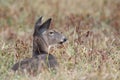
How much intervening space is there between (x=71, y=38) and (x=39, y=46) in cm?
Answer: 139

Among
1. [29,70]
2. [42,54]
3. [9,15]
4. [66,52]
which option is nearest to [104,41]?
[66,52]

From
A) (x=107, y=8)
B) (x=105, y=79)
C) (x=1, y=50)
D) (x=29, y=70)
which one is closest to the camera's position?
(x=105, y=79)

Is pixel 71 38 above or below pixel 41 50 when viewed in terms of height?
above

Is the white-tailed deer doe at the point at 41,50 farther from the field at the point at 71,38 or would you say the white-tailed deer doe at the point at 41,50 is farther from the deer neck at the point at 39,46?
the field at the point at 71,38

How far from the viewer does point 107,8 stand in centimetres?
1653

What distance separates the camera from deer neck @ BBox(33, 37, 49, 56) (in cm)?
977

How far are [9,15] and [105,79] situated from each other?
7.66m

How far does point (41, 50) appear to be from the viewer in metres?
9.81

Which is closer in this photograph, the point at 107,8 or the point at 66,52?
the point at 66,52

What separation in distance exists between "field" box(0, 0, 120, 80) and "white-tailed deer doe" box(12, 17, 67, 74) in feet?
0.53

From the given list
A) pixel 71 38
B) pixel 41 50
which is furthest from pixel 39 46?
pixel 71 38

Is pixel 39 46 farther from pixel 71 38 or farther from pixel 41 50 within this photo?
pixel 71 38

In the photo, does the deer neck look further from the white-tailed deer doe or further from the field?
the field

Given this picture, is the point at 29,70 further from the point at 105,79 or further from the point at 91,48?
the point at 91,48
